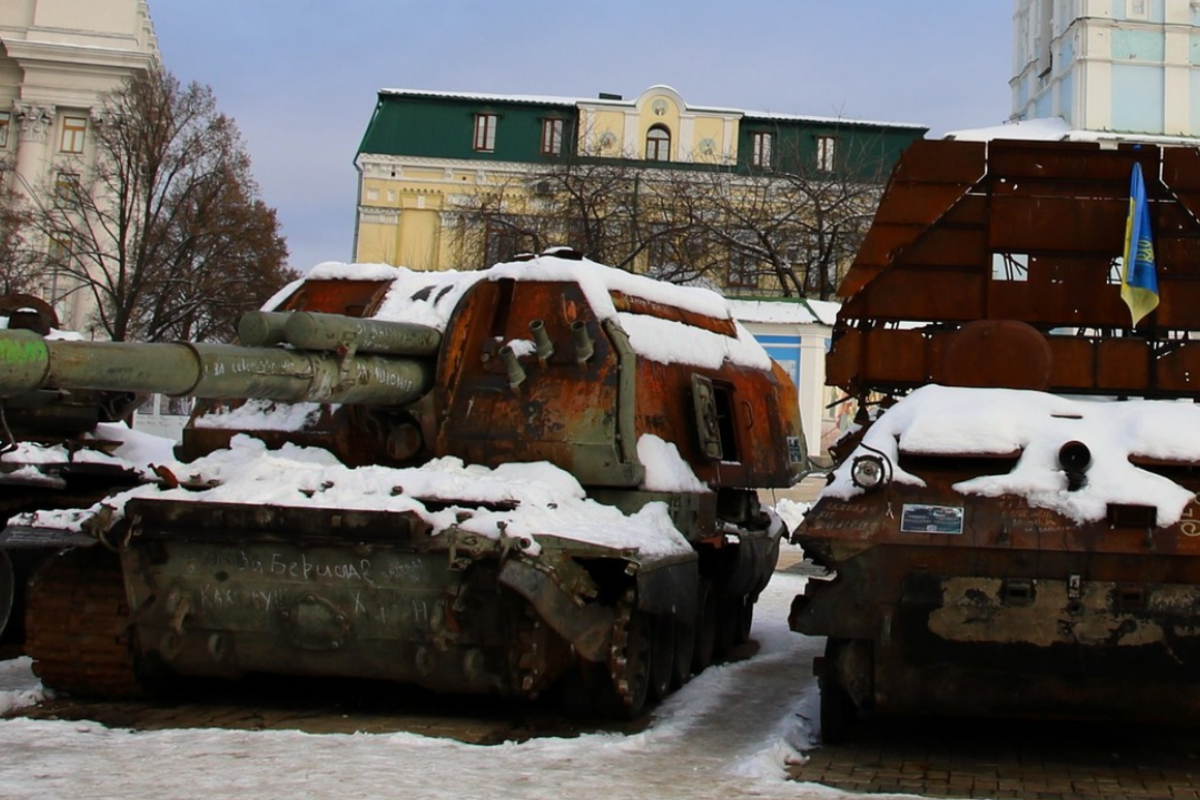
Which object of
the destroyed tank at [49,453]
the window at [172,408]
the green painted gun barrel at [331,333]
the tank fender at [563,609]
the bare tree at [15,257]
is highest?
the bare tree at [15,257]

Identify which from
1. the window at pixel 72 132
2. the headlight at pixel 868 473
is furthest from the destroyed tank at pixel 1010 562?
the window at pixel 72 132

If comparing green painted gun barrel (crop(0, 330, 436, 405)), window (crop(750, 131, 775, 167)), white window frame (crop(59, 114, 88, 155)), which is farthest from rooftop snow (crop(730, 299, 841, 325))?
white window frame (crop(59, 114, 88, 155))

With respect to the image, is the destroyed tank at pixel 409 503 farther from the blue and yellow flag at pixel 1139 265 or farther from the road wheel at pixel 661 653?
the blue and yellow flag at pixel 1139 265

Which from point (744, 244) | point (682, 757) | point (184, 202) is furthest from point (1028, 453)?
point (744, 244)

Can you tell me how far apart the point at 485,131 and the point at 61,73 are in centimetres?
1518

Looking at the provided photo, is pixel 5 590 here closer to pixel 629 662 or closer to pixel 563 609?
pixel 563 609

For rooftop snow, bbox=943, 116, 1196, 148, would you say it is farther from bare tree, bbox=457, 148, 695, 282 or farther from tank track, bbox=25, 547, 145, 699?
tank track, bbox=25, 547, 145, 699

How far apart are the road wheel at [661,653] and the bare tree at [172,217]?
74.6 feet

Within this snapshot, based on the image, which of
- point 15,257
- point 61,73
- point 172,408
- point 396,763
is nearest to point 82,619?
point 396,763

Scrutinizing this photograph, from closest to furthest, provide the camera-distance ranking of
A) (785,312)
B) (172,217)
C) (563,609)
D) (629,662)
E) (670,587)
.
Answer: (563,609) → (629,662) → (670,587) → (785,312) → (172,217)

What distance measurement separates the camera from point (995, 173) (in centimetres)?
1026

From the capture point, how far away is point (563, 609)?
6.88 metres

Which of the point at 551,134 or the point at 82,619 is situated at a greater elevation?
the point at 551,134

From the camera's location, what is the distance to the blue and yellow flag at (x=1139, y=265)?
31.3 ft
